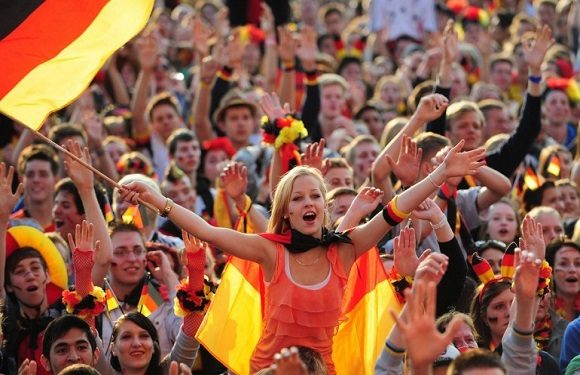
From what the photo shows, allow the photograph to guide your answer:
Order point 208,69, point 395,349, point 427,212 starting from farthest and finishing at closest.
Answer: point 208,69
point 427,212
point 395,349

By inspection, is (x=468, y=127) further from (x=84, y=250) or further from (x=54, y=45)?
(x=54, y=45)

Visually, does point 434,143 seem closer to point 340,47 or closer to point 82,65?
point 82,65

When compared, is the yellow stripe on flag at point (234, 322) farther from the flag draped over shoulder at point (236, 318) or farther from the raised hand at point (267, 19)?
the raised hand at point (267, 19)

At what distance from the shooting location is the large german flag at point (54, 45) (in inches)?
307

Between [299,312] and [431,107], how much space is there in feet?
7.48

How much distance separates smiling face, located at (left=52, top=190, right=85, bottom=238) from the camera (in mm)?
10484

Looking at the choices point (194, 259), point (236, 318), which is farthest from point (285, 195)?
point (194, 259)

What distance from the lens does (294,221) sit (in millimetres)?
7672

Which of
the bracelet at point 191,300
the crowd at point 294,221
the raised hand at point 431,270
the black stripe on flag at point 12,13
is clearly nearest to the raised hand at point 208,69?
the crowd at point 294,221

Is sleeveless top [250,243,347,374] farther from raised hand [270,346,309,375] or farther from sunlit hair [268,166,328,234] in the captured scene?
raised hand [270,346,309,375]

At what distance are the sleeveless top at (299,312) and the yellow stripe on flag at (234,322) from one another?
17 centimetres

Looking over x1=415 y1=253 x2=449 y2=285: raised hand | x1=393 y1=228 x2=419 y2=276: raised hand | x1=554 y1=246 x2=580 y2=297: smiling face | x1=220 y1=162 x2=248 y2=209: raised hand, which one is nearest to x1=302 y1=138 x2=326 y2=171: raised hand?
x1=220 y1=162 x2=248 y2=209: raised hand

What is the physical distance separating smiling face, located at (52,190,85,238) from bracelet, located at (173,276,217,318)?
2281mm

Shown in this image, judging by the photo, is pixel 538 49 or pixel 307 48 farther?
pixel 307 48
